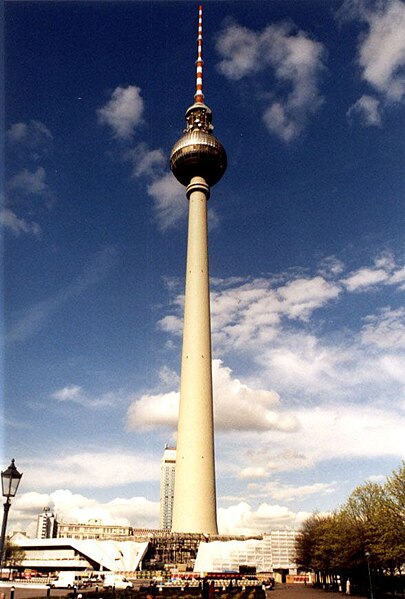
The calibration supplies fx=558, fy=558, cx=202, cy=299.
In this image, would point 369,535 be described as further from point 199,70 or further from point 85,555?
point 199,70

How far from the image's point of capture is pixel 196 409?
3167 inches

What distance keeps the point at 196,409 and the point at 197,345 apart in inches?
382

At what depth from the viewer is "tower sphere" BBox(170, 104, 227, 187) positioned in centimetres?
10094

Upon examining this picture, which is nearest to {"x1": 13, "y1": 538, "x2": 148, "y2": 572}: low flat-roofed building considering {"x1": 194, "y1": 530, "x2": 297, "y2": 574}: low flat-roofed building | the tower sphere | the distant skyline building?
{"x1": 194, "y1": 530, "x2": 297, "y2": 574}: low flat-roofed building

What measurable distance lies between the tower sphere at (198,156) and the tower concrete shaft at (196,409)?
39.3 feet

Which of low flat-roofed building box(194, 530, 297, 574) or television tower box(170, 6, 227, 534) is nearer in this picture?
low flat-roofed building box(194, 530, 297, 574)

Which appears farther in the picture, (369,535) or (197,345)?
(197,345)

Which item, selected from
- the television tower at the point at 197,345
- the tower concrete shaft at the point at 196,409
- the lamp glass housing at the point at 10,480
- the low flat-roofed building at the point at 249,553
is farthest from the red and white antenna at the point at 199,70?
the lamp glass housing at the point at 10,480

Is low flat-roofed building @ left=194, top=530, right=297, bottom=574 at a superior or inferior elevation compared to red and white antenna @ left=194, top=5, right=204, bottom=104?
inferior

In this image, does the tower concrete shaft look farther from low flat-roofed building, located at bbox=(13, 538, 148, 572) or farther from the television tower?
low flat-roofed building, located at bbox=(13, 538, 148, 572)

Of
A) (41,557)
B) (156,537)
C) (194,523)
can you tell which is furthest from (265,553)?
(41,557)

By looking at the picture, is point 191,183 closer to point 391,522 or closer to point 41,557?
point 41,557

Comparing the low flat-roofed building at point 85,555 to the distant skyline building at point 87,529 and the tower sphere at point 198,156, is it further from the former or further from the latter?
the distant skyline building at point 87,529

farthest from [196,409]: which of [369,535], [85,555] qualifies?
[369,535]
